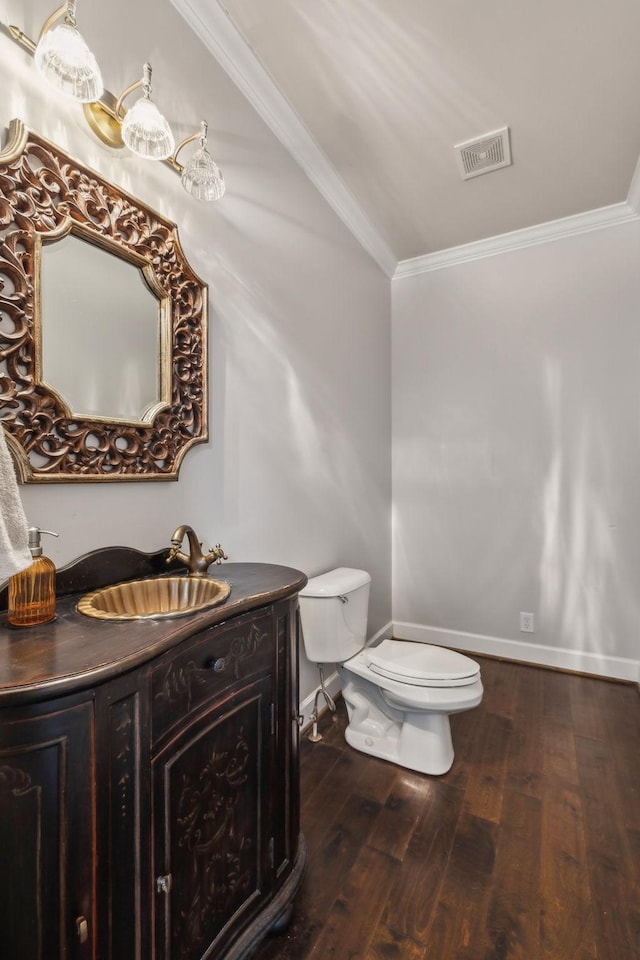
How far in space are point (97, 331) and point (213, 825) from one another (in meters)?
1.18

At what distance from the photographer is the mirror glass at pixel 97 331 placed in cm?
106

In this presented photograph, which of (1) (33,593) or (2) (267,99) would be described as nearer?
(1) (33,593)

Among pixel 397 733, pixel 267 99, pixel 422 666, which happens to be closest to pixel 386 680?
pixel 422 666

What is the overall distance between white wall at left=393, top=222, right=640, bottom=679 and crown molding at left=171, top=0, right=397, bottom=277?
0.88 meters

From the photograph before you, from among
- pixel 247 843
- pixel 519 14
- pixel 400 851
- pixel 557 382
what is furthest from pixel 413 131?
pixel 400 851

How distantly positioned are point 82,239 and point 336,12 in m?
1.18

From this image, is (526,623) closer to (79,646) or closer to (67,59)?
(79,646)

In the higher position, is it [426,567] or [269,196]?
[269,196]

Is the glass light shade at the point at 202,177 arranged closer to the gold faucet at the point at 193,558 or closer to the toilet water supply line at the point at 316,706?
the gold faucet at the point at 193,558

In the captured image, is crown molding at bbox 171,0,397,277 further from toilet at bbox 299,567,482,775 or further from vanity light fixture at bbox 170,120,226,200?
toilet at bbox 299,567,482,775

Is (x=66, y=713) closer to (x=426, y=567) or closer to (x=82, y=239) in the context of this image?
(x=82, y=239)

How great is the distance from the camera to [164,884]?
2.67ft

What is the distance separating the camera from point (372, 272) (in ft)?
9.42

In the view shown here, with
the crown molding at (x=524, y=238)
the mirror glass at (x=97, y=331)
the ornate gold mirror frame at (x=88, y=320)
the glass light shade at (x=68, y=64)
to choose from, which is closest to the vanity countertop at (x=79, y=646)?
Answer: the ornate gold mirror frame at (x=88, y=320)
